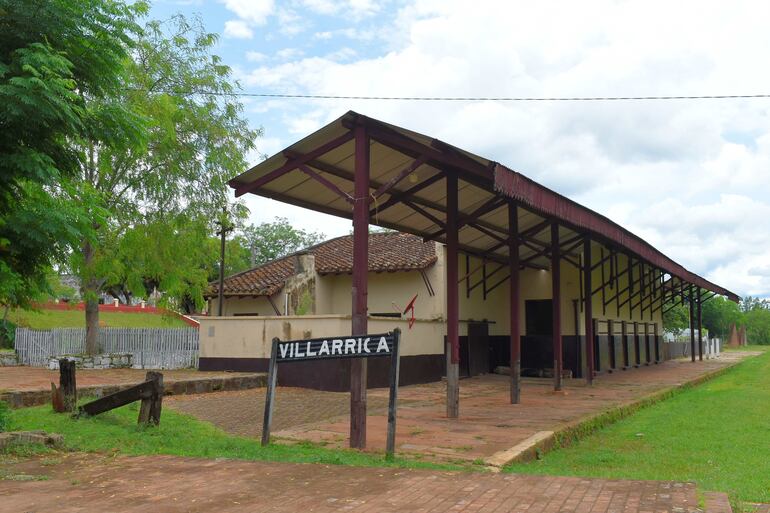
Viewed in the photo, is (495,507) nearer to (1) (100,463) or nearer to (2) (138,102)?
(1) (100,463)

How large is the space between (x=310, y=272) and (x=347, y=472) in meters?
16.9

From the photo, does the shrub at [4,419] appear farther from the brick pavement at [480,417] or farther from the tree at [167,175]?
the tree at [167,175]

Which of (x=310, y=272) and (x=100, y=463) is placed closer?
(x=100, y=463)

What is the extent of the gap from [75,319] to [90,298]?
20157 millimetres

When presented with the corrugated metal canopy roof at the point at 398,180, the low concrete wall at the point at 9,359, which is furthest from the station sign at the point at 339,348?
the low concrete wall at the point at 9,359

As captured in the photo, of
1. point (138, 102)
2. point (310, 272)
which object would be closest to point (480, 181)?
point (138, 102)

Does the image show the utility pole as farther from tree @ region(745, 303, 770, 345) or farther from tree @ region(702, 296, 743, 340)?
tree @ region(745, 303, 770, 345)

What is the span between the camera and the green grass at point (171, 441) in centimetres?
711

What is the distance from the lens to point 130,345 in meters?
20.3

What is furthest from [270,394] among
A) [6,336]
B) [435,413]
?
[6,336]

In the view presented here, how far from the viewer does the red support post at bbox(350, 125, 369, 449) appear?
850 cm

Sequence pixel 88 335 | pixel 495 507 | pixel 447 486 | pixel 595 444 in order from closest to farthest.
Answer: pixel 495 507
pixel 447 486
pixel 595 444
pixel 88 335

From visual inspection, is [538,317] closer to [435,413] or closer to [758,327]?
[435,413]

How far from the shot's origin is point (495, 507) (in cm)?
Answer: 504
